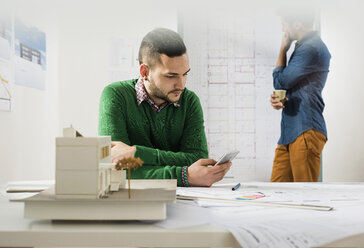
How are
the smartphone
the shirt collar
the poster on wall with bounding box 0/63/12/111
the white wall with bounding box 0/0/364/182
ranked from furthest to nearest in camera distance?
the white wall with bounding box 0/0/364/182 → the poster on wall with bounding box 0/63/12/111 → the shirt collar → the smartphone

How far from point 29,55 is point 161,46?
4.36 ft

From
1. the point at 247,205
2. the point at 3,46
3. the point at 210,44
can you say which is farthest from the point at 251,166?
the point at 247,205

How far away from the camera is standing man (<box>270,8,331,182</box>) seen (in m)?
2.92

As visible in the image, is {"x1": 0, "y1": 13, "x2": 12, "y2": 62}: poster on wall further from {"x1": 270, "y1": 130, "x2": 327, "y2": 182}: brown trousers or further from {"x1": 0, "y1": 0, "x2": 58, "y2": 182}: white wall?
{"x1": 270, "y1": 130, "x2": 327, "y2": 182}: brown trousers

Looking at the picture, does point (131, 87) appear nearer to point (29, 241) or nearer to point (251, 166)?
point (29, 241)

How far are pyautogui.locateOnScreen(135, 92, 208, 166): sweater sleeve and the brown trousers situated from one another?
138cm

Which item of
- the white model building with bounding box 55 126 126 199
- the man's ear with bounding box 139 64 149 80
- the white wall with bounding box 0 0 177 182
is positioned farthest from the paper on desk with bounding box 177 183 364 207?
the white wall with bounding box 0 0 177 182

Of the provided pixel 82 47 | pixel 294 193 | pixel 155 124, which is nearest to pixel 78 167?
pixel 294 193

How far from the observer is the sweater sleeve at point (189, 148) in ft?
4.94

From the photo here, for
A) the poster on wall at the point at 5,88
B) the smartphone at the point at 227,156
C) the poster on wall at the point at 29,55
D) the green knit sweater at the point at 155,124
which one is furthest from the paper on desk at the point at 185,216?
the poster on wall at the point at 29,55

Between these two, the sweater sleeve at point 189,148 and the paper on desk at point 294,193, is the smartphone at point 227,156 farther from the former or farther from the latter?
the sweater sleeve at point 189,148

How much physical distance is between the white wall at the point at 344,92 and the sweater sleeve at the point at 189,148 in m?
1.70

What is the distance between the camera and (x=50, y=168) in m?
3.04

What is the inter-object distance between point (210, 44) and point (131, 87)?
157cm
